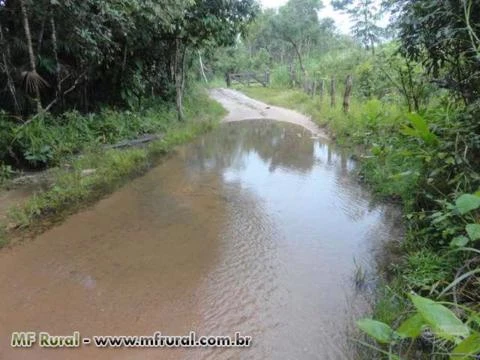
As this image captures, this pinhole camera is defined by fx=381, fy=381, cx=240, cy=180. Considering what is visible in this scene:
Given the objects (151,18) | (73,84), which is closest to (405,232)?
(151,18)

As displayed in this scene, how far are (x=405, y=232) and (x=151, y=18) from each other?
6.30m

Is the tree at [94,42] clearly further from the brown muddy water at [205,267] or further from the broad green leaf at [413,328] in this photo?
the broad green leaf at [413,328]

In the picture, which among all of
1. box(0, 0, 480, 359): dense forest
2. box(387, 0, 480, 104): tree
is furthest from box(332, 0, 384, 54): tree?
box(387, 0, 480, 104): tree

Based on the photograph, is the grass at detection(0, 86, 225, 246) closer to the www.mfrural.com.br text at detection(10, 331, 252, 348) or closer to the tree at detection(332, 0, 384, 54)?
the www.mfrural.com.br text at detection(10, 331, 252, 348)

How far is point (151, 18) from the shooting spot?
7680mm

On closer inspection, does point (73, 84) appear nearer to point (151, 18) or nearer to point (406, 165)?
point (151, 18)

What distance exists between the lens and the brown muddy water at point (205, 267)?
2.84 metres

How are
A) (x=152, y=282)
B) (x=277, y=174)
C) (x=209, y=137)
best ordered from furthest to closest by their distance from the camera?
(x=209, y=137), (x=277, y=174), (x=152, y=282)

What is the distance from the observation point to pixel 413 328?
1.30 metres

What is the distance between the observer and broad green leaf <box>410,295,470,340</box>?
120 cm

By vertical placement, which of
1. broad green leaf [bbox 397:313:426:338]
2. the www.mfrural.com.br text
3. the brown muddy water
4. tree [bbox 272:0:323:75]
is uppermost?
tree [bbox 272:0:323:75]

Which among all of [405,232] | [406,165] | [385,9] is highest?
[385,9]

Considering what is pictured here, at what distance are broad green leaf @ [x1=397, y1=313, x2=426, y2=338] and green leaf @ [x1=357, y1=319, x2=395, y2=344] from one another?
2.0 inches

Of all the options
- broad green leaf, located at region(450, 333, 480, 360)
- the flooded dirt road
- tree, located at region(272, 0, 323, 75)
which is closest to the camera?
broad green leaf, located at region(450, 333, 480, 360)
